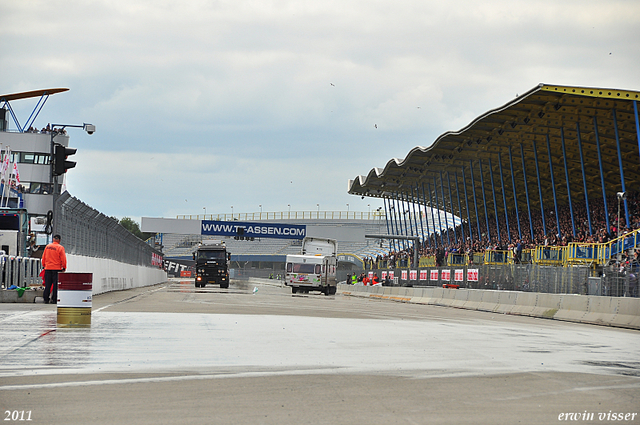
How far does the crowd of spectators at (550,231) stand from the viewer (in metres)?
38.9

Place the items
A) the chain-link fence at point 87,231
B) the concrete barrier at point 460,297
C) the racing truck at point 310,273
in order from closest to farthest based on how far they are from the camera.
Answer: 1. the chain-link fence at point 87,231
2. the concrete barrier at point 460,297
3. the racing truck at point 310,273

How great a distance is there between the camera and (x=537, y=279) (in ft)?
93.8

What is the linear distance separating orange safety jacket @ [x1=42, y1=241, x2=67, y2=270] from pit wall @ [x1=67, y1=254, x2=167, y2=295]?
17.9 feet

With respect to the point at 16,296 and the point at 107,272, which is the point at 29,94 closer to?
the point at 107,272

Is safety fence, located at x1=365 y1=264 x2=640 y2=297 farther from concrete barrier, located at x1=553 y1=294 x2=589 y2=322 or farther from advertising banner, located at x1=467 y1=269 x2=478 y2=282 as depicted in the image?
concrete barrier, located at x1=553 y1=294 x2=589 y2=322

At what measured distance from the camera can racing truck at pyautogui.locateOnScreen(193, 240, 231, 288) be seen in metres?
56.2

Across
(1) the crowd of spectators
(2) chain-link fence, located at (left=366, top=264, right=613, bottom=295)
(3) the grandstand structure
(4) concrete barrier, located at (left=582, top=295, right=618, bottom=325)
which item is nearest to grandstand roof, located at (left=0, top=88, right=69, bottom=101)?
(3) the grandstand structure

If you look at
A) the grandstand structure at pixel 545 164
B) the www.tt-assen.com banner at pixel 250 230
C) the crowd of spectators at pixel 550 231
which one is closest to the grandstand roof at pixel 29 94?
the www.tt-assen.com banner at pixel 250 230

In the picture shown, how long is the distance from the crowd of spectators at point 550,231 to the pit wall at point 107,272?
1848 cm

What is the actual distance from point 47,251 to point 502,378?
1348 cm

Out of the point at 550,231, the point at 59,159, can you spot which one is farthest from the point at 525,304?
the point at 550,231

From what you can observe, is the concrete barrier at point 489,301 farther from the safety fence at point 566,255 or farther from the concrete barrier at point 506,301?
the safety fence at point 566,255

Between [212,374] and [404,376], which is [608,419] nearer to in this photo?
[404,376]

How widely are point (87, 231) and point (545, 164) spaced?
38926 millimetres
